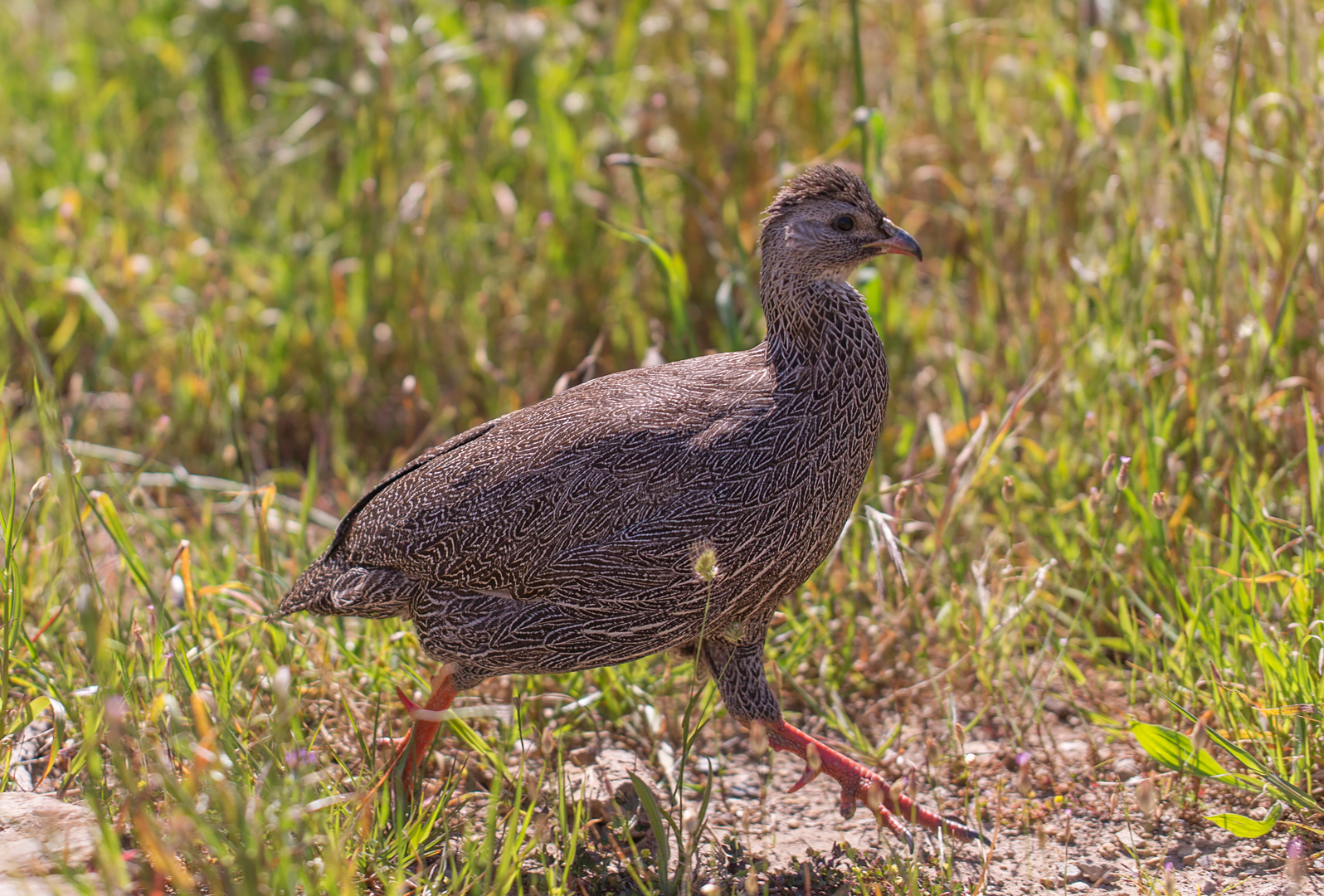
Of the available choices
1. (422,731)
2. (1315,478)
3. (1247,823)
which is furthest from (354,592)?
(1315,478)

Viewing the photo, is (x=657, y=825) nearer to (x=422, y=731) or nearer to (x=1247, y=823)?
(x=422, y=731)

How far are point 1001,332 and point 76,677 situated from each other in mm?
3319

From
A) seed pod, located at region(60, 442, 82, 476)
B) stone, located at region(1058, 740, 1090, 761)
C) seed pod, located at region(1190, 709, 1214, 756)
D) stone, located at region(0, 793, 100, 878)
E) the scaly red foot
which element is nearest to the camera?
stone, located at region(0, 793, 100, 878)

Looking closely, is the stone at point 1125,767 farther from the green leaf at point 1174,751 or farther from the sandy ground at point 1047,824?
the green leaf at point 1174,751

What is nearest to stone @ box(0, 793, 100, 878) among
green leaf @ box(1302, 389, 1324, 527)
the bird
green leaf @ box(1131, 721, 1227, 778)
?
the bird

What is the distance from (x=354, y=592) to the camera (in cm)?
304

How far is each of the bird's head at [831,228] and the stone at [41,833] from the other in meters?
1.96

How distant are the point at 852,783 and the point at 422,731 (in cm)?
105

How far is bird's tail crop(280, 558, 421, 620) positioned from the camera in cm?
302

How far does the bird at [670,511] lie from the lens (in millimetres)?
2799

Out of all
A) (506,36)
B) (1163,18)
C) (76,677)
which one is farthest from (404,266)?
(1163,18)

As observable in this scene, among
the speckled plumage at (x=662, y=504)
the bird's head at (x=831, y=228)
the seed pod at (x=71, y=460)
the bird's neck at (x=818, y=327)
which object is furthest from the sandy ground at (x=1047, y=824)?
the seed pod at (x=71, y=460)

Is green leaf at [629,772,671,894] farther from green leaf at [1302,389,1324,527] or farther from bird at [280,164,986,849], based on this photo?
green leaf at [1302,389,1324,527]

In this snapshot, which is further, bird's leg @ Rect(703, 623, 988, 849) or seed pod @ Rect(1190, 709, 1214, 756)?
bird's leg @ Rect(703, 623, 988, 849)
